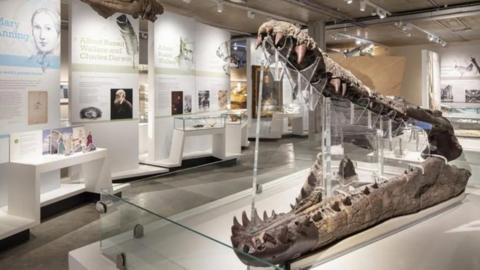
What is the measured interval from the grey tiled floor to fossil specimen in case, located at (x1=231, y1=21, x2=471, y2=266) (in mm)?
1636

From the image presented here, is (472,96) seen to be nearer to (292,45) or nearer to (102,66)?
(102,66)

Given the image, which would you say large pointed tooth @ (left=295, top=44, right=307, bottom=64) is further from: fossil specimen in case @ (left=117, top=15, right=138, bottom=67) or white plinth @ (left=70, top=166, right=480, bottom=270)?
fossil specimen in case @ (left=117, top=15, right=138, bottom=67)

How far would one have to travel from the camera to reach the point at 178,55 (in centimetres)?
793

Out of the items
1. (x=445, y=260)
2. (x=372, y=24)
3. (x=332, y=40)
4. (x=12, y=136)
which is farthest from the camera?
(x=332, y=40)

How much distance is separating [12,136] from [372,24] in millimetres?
8589

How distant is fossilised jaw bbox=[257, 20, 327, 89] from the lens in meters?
1.80

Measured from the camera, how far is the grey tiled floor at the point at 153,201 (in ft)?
12.1

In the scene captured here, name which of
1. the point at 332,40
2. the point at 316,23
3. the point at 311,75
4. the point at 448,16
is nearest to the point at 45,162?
the point at 311,75

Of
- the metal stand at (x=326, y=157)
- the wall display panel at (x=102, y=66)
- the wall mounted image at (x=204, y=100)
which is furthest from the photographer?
the wall mounted image at (x=204, y=100)

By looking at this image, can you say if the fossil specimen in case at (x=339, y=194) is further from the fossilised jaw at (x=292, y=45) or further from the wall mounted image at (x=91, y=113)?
the wall mounted image at (x=91, y=113)

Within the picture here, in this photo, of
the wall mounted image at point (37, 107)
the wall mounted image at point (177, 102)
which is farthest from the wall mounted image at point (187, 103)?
the wall mounted image at point (37, 107)

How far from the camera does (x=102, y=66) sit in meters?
6.22

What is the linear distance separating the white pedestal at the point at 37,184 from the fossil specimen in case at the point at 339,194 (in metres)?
2.64

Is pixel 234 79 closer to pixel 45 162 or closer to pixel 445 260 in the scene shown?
Answer: pixel 45 162
